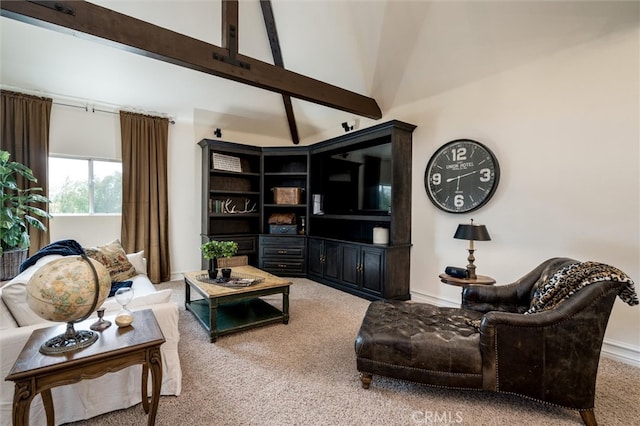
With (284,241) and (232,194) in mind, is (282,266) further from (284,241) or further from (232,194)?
(232,194)

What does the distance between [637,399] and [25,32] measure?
20.7 feet

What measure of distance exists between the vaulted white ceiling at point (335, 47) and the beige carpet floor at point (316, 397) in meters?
2.81

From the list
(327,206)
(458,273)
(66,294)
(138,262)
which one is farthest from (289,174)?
(66,294)

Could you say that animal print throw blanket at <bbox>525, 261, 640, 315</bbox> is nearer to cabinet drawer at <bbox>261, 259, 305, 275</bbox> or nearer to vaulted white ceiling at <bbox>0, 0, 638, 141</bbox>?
vaulted white ceiling at <bbox>0, 0, 638, 141</bbox>

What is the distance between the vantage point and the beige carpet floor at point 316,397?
1.67m

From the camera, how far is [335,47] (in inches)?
150

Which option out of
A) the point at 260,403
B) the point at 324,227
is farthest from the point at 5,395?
the point at 324,227

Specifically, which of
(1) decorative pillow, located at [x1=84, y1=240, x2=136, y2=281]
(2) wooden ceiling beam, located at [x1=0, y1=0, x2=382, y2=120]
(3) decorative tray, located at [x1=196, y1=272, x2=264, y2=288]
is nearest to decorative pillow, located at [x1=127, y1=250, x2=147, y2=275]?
(1) decorative pillow, located at [x1=84, y1=240, x2=136, y2=281]

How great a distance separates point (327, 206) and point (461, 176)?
224 cm

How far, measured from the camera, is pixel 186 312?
10.8ft

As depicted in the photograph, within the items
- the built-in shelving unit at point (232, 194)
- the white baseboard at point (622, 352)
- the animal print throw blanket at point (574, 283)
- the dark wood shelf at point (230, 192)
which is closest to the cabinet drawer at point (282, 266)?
the built-in shelving unit at point (232, 194)

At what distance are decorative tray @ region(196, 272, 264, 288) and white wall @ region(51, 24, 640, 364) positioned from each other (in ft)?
6.95

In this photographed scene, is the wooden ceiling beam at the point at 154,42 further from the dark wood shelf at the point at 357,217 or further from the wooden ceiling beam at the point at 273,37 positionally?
the dark wood shelf at the point at 357,217

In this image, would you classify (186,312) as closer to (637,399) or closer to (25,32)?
(25,32)
